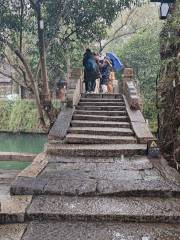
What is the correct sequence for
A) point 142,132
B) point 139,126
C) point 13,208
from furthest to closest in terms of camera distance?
point 139,126
point 142,132
point 13,208

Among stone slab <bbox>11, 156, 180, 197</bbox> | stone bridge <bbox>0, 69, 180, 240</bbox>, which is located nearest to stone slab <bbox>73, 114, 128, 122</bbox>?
stone bridge <bbox>0, 69, 180, 240</bbox>

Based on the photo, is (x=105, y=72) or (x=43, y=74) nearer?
(x=43, y=74)

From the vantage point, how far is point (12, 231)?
5.06m

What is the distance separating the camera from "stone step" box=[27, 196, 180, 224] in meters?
5.32

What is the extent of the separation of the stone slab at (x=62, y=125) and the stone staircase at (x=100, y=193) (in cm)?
32

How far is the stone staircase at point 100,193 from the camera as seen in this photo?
508 centimetres

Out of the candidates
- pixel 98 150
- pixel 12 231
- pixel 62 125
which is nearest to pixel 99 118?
pixel 62 125

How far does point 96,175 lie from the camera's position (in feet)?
23.3

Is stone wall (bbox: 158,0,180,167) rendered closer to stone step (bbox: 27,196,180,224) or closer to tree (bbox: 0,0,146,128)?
stone step (bbox: 27,196,180,224)

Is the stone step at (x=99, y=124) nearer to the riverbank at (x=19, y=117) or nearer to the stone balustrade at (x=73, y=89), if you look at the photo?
the stone balustrade at (x=73, y=89)

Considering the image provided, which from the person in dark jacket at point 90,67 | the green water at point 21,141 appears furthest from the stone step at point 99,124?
the green water at point 21,141

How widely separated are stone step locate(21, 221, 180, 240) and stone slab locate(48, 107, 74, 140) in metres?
4.54

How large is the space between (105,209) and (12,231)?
142 cm

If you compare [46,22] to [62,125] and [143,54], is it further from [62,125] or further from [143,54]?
[143,54]
